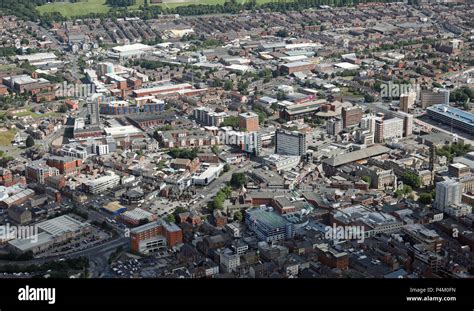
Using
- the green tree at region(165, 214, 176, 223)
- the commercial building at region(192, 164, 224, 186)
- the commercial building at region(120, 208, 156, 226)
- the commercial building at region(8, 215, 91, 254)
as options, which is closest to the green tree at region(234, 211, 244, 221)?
the green tree at region(165, 214, 176, 223)

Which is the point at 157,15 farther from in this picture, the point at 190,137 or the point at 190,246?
the point at 190,246

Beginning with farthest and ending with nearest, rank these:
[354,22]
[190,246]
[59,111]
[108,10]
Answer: [108,10] → [354,22] → [59,111] → [190,246]

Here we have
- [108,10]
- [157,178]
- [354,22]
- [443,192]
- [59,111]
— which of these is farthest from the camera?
[108,10]

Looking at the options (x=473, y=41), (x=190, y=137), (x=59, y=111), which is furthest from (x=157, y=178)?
(x=473, y=41)

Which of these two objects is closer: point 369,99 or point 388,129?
point 388,129

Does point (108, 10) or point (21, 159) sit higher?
point (108, 10)

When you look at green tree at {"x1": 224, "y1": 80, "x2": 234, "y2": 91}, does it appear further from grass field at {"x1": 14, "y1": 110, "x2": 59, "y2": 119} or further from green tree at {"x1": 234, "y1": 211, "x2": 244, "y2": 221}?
green tree at {"x1": 234, "y1": 211, "x2": 244, "y2": 221}

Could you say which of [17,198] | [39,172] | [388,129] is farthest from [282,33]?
[17,198]

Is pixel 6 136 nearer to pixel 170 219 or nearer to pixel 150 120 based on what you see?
pixel 150 120
